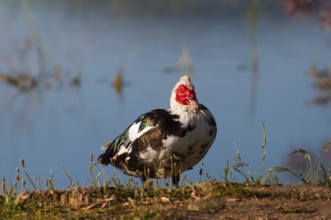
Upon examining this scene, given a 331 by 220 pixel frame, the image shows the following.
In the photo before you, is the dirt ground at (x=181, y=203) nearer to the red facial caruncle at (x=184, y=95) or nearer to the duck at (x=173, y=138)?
the duck at (x=173, y=138)

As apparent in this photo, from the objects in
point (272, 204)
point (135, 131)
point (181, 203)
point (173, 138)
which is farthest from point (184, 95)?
point (272, 204)

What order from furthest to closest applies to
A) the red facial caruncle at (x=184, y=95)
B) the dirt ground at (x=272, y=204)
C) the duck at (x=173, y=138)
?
the red facial caruncle at (x=184, y=95) → the duck at (x=173, y=138) → the dirt ground at (x=272, y=204)

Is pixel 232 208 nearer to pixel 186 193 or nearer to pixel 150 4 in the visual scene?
pixel 186 193

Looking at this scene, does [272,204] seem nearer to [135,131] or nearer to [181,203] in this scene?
[181,203]

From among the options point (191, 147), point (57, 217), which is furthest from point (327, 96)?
point (57, 217)

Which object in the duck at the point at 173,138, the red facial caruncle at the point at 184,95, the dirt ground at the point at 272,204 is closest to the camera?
the dirt ground at the point at 272,204

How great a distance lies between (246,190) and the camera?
20.5ft

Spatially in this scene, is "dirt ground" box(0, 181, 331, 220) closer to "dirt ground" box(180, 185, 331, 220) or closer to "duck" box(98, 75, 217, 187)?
"dirt ground" box(180, 185, 331, 220)

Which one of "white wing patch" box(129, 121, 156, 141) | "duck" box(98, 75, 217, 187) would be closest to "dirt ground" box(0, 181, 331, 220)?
"duck" box(98, 75, 217, 187)

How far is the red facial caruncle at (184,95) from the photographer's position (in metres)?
7.12

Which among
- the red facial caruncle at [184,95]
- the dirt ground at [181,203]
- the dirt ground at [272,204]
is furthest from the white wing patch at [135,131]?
the dirt ground at [272,204]

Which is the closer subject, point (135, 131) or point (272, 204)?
point (272, 204)

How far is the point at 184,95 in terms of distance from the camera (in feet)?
23.4

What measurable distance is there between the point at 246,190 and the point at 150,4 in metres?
20.4
